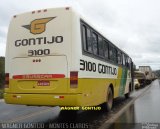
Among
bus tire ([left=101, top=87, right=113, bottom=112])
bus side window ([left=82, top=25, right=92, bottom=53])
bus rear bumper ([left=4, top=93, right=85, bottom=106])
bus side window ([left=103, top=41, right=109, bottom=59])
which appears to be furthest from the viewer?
bus tire ([left=101, top=87, right=113, bottom=112])

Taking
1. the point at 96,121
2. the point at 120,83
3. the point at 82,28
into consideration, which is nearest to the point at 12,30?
the point at 82,28

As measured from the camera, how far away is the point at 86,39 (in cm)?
976

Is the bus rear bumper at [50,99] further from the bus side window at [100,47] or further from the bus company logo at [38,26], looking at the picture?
the bus side window at [100,47]

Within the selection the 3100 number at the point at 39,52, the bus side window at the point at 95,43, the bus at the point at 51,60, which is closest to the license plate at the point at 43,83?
the bus at the point at 51,60

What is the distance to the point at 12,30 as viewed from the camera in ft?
32.5

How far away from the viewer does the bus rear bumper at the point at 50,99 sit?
8766 millimetres

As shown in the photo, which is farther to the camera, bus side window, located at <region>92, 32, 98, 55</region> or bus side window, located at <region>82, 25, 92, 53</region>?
bus side window, located at <region>92, 32, 98, 55</region>

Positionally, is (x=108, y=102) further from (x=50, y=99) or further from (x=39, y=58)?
(x=39, y=58)

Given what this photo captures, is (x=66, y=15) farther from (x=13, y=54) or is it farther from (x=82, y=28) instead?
(x=13, y=54)

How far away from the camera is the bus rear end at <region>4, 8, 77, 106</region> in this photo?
8.96 meters

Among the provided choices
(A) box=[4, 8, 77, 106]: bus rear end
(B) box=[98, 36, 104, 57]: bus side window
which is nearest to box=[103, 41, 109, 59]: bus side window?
(B) box=[98, 36, 104, 57]: bus side window

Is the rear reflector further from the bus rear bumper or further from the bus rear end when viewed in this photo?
the bus rear bumper

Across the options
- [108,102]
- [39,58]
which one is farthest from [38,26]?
[108,102]

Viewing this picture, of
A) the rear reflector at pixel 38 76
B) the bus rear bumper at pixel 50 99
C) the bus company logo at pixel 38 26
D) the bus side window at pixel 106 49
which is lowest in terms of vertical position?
the bus rear bumper at pixel 50 99
